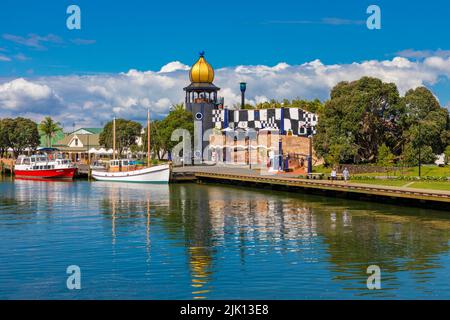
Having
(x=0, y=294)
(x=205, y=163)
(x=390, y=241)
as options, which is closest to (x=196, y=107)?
(x=205, y=163)

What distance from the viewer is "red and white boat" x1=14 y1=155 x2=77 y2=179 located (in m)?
106

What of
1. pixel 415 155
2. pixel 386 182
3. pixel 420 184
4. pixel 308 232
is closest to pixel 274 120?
pixel 415 155

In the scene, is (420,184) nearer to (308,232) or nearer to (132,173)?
(308,232)

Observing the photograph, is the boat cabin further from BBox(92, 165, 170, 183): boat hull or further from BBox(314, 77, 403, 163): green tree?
BBox(314, 77, 403, 163): green tree

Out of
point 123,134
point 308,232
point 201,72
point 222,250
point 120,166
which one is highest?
point 201,72

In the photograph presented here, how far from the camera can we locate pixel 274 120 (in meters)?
111

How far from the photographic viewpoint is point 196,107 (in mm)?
125875

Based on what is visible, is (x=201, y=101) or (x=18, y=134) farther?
(x=18, y=134)

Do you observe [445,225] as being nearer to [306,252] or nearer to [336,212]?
[336,212]

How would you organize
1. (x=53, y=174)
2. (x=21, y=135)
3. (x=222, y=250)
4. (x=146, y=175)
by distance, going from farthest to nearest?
1. (x=21, y=135)
2. (x=53, y=174)
3. (x=146, y=175)
4. (x=222, y=250)

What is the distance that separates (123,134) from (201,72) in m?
44.0

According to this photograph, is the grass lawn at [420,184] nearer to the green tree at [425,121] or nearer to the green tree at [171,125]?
the green tree at [425,121]

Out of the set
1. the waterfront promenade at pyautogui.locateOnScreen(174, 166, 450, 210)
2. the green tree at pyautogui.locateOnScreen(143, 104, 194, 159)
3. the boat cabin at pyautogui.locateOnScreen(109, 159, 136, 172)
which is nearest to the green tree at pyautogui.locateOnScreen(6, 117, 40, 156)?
the green tree at pyautogui.locateOnScreen(143, 104, 194, 159)
